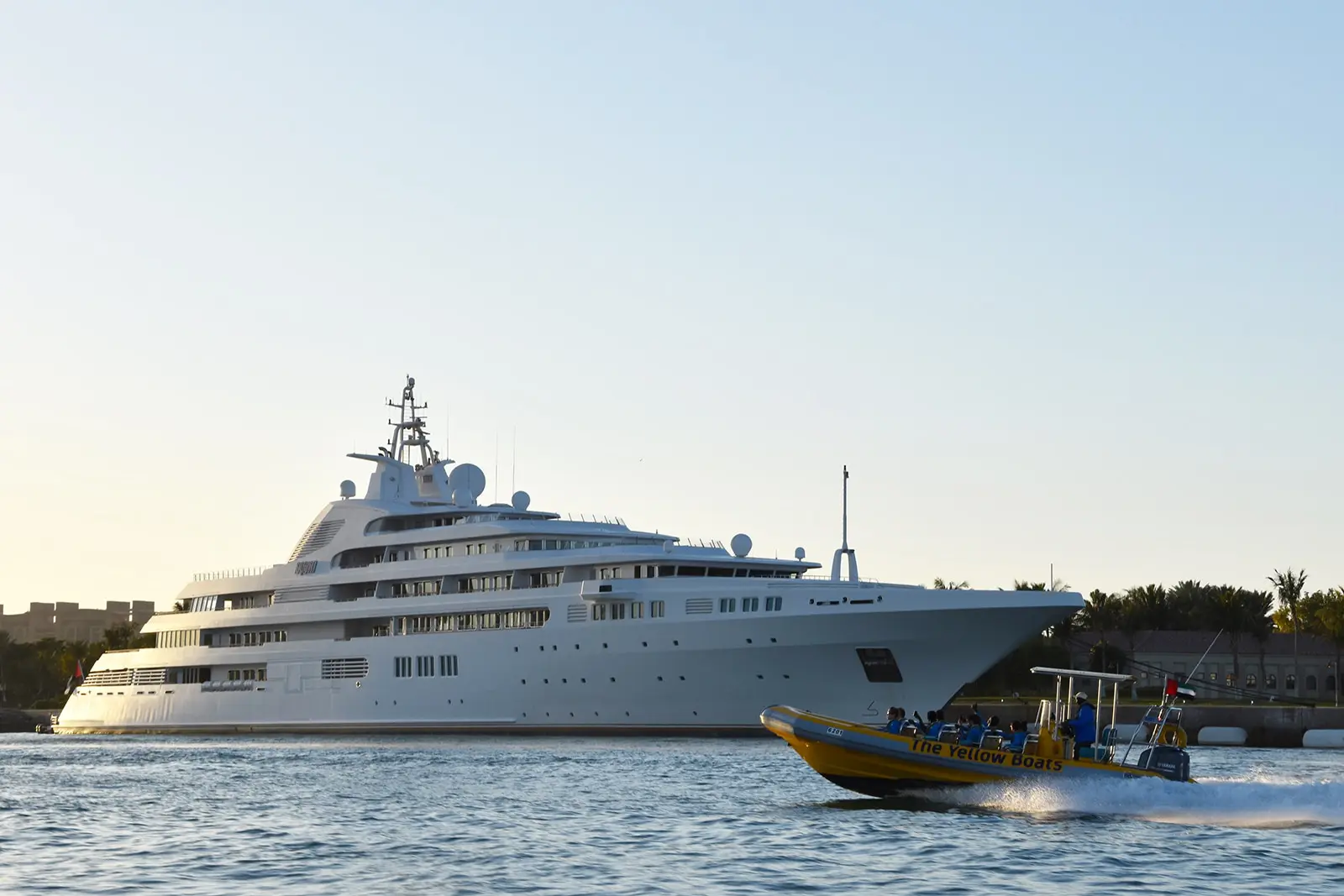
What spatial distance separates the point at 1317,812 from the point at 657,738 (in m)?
31.6

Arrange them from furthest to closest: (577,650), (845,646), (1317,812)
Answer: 1. (577,650)
2. (845,646)
3. (1317,812)

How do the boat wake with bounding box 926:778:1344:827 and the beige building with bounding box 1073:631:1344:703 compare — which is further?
the beige building with bounding box 1073:631:1344:703

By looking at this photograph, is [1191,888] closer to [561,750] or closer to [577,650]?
[561,750]

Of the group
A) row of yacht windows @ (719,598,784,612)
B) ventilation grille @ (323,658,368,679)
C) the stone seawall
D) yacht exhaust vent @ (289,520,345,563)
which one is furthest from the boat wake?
yacht exhaust vent @ (289,520,345,563)

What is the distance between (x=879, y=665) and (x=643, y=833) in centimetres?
2880

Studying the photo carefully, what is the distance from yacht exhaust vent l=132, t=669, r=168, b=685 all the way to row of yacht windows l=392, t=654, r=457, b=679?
17953 mm

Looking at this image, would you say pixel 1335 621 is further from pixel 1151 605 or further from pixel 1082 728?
pixel 1082 728

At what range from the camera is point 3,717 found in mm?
115562

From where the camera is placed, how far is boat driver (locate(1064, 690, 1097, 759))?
3180cm

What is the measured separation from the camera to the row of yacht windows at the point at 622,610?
61.8 m

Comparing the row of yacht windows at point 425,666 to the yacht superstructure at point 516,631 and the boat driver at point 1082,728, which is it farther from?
the boat driver at point 1082,728

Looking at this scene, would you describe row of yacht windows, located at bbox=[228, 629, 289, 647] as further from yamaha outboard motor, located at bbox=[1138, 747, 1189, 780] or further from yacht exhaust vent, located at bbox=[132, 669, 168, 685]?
yamaha outboard motor, located at bbox=[1138, 747, 1189, 780]

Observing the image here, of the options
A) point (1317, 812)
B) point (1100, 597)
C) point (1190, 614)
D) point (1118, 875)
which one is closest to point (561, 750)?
point (1317, 812)

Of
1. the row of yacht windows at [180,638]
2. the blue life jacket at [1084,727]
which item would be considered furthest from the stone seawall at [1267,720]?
the blue life jacket at [1084,727]
